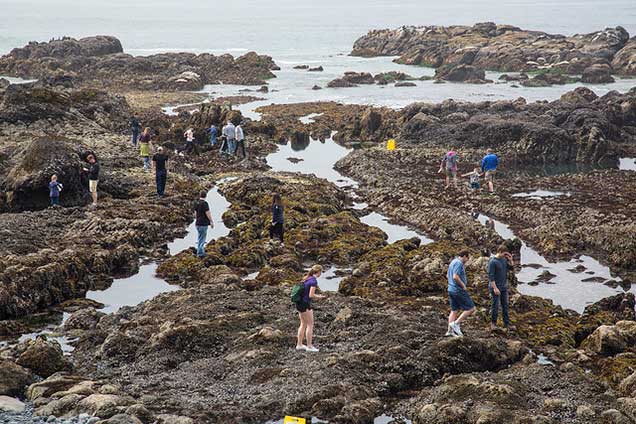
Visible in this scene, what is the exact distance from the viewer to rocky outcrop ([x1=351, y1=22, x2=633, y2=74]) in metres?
101

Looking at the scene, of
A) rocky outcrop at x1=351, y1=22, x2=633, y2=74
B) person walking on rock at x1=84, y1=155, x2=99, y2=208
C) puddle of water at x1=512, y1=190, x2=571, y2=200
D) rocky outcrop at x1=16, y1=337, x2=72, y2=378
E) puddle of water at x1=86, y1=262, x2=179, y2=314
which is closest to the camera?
rocky outcrop at x1=16, y1=337, x2=72, y2=378

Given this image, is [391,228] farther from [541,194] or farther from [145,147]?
[145,147]

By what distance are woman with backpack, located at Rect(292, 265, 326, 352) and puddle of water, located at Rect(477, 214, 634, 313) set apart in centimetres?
902

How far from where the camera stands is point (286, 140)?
52.4 m

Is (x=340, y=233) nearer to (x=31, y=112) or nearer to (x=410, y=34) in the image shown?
(x=31, y=112)

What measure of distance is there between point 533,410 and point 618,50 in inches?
3914

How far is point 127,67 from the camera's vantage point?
315 feet

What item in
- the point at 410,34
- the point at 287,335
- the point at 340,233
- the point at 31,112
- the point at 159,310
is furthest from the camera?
the point at 410,34

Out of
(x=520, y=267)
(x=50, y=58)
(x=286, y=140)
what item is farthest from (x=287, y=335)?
(x=50, y=58)

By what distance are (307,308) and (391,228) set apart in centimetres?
1498

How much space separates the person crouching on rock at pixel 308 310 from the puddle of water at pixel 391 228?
40.1ft

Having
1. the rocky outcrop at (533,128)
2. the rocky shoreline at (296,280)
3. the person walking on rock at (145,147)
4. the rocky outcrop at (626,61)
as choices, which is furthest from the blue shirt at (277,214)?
the rocky outcrop at (626,61)

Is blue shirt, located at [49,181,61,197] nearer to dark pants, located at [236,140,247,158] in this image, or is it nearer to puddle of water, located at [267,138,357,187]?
puddle of water, located at [267,138,357,187]

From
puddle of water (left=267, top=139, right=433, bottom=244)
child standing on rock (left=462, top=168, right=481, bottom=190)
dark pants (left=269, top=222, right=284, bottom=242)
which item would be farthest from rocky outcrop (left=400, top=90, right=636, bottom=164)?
dark pants (left=269, top=222, right=284, bottom=242)
